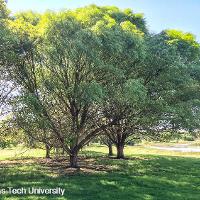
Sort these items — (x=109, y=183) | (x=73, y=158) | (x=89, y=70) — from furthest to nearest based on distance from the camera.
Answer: (x=73, y=158), (x=89, y=70), (x=109, y=183)

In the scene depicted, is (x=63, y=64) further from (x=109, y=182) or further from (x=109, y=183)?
(x=109, y=183)

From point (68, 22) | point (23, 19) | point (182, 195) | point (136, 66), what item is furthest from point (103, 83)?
point (182, 195)

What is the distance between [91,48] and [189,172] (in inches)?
599

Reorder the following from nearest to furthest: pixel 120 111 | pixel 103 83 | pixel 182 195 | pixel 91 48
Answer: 1. pixel 182 195
2. pixel 91 48
3. pixel 103 83
4. pixel 120 111

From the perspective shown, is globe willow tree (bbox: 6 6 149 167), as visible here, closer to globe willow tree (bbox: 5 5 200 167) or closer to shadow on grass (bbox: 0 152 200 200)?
globe willow tree (bbox: 5 5 200 167)

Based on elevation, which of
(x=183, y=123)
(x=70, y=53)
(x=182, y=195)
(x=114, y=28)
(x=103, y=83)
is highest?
(x=114, y=28)

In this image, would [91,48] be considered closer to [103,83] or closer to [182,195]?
[103,83]

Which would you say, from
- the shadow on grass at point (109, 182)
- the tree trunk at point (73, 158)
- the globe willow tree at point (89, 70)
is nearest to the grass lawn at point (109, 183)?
the shadow on grass at point (109, 182)

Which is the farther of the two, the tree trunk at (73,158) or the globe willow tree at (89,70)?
the tree trunk at (73,158)

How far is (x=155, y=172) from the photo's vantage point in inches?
1287

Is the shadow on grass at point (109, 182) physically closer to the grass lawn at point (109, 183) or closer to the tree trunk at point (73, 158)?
the grass lawn at point (109, 183)

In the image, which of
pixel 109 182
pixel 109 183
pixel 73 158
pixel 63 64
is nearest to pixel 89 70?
pixel 63 64

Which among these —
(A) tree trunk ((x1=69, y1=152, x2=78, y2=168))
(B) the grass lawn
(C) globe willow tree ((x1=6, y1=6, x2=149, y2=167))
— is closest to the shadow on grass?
(B) the grass lawn

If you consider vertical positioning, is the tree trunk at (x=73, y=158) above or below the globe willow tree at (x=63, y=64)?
below
